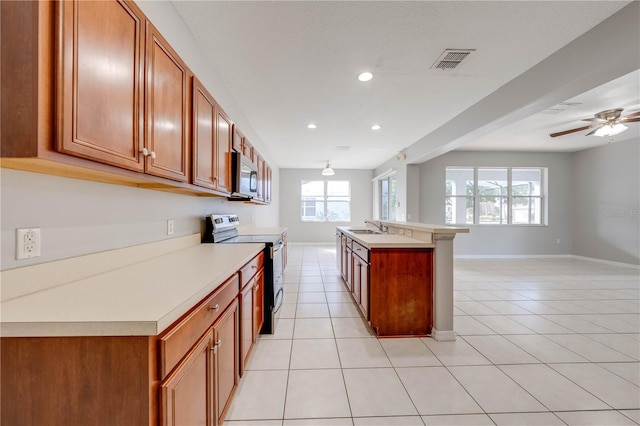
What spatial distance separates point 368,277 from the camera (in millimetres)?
2590

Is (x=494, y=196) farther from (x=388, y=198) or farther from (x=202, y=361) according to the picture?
(x=202, y=361)

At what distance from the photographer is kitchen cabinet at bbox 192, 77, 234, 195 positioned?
1869mm

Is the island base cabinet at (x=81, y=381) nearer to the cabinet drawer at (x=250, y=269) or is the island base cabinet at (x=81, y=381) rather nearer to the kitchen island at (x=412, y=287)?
the cabinet drawer at (x=250, y=269)

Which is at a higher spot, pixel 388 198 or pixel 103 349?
pixel 388 198

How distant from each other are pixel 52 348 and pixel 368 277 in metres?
2.23

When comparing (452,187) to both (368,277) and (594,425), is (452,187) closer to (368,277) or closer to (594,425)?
(368,277)

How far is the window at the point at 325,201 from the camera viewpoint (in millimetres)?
9117

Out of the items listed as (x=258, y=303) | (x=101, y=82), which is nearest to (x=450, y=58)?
(x=101, y=82)

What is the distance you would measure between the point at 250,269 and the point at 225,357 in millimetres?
666

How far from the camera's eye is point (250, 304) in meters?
1.98

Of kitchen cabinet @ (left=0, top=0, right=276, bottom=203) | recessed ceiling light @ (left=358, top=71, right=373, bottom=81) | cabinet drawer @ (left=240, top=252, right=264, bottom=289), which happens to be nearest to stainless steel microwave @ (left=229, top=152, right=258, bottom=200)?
cabinet drawer @ (left=240, top=252, right=264, bottom=289)

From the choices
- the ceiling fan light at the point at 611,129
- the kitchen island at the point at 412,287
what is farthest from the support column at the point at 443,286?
the ceiling fan light at the point at 611,129

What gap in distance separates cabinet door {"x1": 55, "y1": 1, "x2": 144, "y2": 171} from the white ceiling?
113cm

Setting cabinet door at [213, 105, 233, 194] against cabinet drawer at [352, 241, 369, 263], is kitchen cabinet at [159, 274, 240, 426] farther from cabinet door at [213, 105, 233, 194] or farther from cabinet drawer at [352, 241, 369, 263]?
cabinet drawer at [352, 241, 369, 263]
